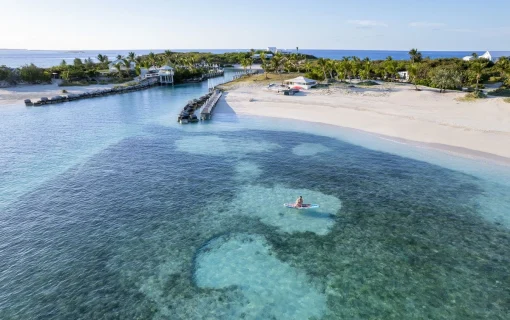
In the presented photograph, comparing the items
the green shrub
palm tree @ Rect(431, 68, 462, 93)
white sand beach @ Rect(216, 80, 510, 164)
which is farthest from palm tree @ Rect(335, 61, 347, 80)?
the green shrub

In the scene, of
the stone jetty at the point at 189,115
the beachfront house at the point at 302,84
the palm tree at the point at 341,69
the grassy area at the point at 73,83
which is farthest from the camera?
the grassy area at the point at 73,83

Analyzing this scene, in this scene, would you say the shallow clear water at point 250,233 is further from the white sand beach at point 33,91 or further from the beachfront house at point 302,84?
the white sand beach at point 33,91

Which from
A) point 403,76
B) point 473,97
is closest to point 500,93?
point 473,97

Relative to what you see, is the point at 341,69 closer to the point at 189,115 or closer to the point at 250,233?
the point at 189,115

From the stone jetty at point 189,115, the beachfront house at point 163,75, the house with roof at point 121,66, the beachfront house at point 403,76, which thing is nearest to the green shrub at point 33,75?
the house with roof at point 121,66

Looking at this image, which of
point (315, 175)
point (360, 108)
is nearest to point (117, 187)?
point (315, 175)

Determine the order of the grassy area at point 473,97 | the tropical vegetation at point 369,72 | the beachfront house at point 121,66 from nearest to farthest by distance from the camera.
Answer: the grassy area at point 473,97, the tropical vegetation at point 369,72, the beachfront house at point 121,66
